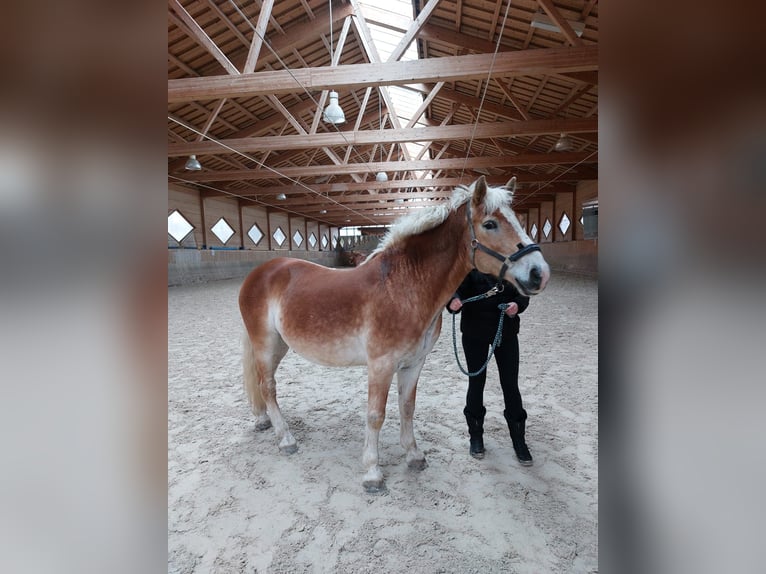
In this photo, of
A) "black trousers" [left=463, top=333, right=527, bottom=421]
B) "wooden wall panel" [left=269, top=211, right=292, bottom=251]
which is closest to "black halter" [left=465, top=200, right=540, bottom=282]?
"black trousers" [left=463, top=333, right=527, bottom=421]

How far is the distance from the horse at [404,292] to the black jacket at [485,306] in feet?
0.68

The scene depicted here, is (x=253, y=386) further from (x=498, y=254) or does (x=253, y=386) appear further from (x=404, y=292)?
(x=498, y=254)

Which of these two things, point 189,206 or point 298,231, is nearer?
point 189,206

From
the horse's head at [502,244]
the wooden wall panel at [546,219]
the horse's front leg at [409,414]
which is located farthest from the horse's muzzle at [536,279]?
the wooden wall panel at [546,219]

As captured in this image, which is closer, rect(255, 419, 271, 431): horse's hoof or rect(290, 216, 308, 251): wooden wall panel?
rect(255, 419, 271, 431): horse's hoof

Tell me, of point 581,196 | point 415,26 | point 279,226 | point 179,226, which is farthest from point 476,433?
point 279,226

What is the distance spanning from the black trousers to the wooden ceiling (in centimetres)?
364

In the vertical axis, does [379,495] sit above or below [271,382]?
below

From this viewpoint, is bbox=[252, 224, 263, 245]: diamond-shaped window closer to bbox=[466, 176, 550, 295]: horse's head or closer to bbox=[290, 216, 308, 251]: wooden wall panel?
bbox=[290, 216, 308, 251]: wooden wall panel

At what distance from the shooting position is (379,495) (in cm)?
173

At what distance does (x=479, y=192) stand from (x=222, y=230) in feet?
52.8

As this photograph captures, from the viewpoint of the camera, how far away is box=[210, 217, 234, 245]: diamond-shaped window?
49.9ft
